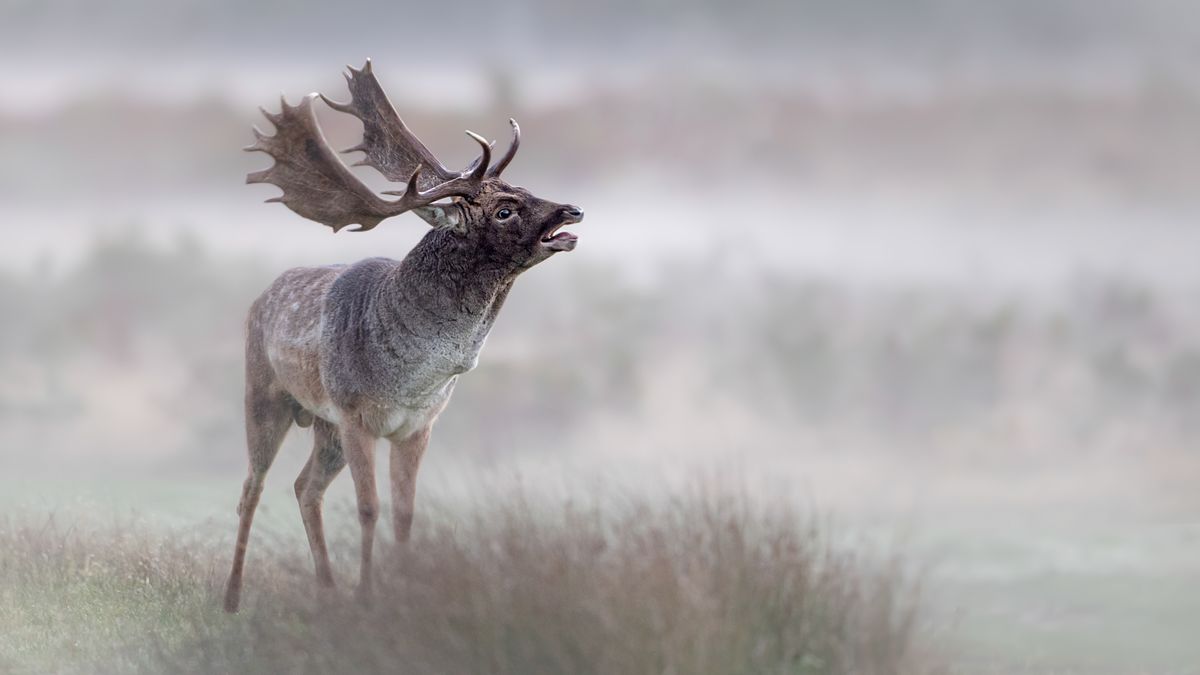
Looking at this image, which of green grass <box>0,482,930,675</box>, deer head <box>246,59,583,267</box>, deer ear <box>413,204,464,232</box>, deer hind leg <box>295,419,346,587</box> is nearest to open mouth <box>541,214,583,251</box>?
deer head <box>246,59,583,267</box>

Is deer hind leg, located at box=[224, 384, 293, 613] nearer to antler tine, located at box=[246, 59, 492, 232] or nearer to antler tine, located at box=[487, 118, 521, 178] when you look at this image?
antler tine, located at box=[246, 59, 492, 232]

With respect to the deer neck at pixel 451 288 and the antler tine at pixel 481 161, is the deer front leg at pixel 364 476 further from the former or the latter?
the antler tine at pixel 481 161

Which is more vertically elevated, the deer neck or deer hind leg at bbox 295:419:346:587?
the deer neck

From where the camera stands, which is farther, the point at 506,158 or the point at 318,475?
the point at 318,475

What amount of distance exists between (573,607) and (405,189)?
9.74 ft

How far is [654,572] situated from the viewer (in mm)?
7730

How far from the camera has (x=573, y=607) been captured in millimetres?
7738

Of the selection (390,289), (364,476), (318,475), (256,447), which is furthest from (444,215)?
(256,447)

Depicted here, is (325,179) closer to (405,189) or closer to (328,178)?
(328,178)

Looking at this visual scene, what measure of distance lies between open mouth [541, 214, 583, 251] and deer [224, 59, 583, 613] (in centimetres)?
1

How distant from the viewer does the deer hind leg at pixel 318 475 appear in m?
10.3

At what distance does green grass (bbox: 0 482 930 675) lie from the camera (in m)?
7.67

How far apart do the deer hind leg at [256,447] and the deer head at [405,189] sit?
5.22ft

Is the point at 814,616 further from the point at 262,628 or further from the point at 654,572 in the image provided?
the point at 262,628
